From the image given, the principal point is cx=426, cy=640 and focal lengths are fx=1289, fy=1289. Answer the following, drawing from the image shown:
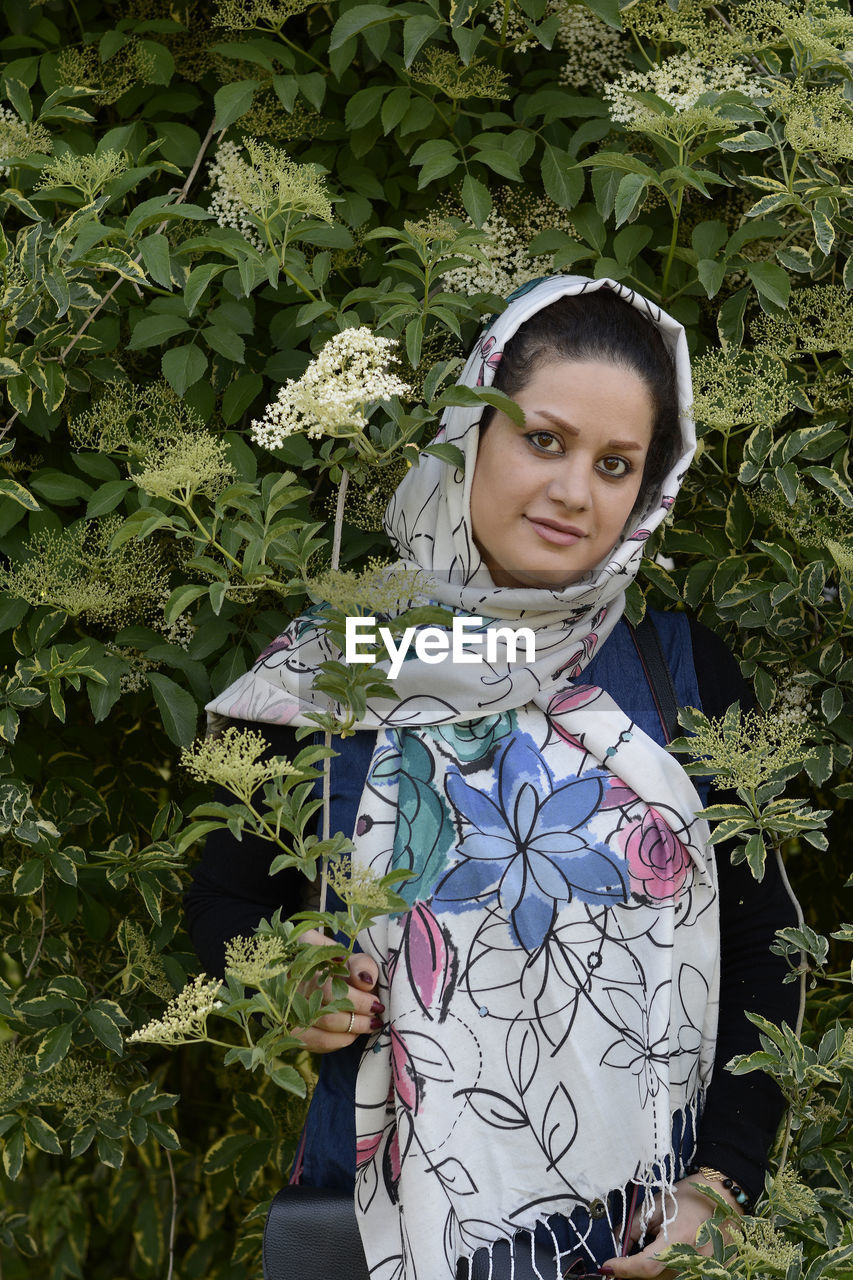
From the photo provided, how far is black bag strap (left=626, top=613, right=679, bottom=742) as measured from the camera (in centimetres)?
158

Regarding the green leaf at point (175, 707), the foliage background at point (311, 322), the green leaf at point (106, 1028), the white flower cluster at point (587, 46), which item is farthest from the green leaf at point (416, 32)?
the green leaf at point (106, 1028)

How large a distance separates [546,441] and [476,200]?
431 millimetres

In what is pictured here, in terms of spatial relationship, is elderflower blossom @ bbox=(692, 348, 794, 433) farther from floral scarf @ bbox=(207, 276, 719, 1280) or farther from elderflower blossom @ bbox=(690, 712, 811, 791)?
elderflower blossom @ bbox=(690, 712, 811, 791)

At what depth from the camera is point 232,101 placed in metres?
1.76

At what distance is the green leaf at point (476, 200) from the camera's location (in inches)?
68.0

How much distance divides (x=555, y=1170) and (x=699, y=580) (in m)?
0.80

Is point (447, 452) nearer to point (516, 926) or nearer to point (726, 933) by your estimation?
point (516, 926)

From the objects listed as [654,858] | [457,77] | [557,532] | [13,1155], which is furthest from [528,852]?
[457,77]

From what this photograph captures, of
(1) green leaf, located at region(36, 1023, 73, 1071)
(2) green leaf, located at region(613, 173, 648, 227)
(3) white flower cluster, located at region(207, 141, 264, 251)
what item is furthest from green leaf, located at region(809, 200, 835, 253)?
(1) green leaf, located at region(36, 1023, 73, 1071)

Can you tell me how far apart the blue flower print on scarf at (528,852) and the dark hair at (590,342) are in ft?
1.41

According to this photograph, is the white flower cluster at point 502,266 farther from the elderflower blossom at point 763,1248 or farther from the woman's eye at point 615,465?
the elderflower blossom at point 763,1248

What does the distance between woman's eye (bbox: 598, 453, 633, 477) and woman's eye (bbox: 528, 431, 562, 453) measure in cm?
6

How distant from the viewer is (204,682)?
71.2 inches

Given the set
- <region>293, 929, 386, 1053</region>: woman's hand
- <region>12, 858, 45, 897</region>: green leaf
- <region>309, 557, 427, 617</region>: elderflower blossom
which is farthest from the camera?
<region>12, 858, 45, 897</region>: green leaf
